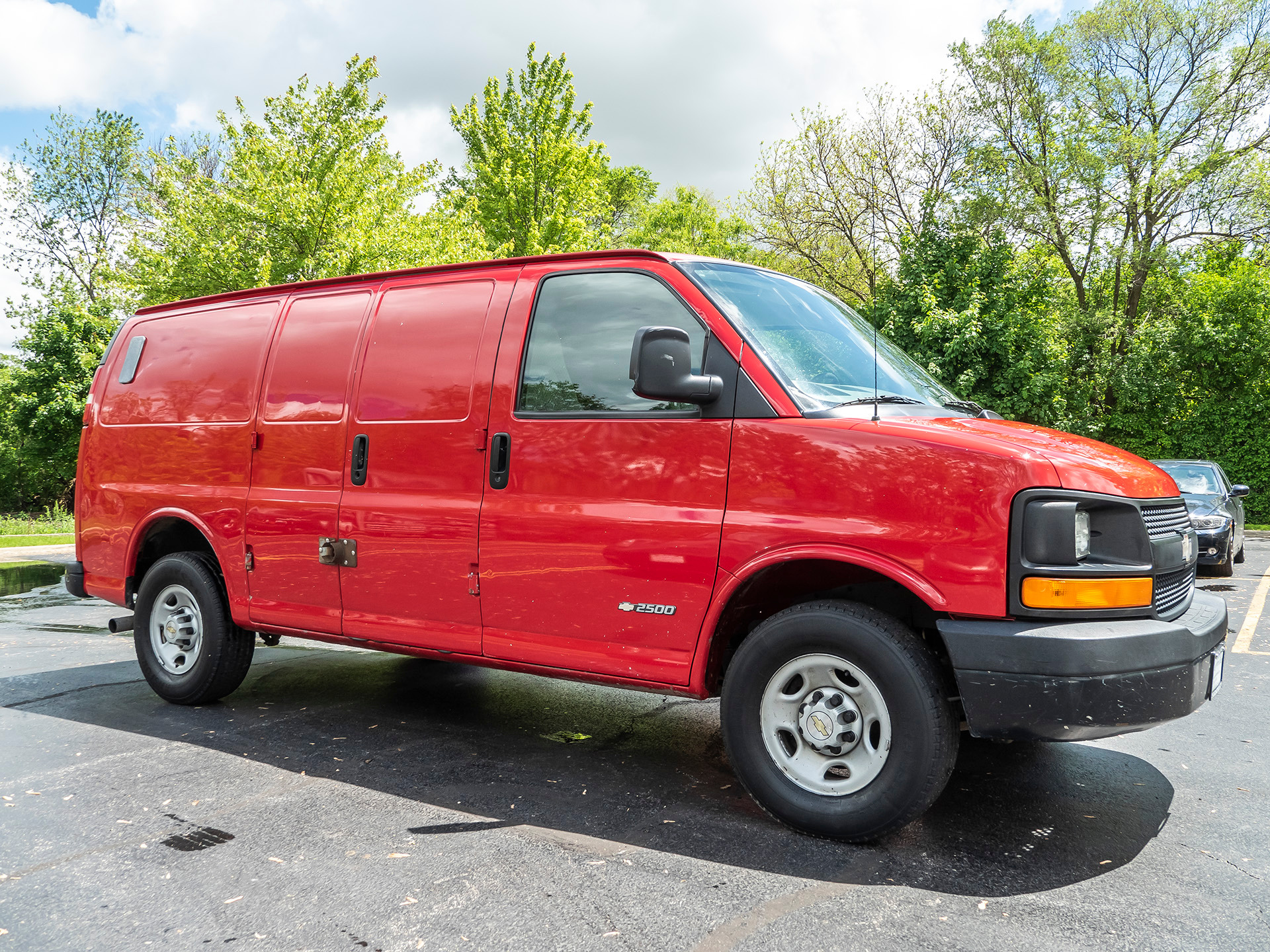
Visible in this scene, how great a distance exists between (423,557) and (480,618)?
16.6 inches

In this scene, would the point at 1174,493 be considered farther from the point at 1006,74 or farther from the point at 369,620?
the point at 1006,74

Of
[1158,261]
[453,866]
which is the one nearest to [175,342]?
[453,866]

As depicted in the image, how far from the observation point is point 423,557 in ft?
14.6

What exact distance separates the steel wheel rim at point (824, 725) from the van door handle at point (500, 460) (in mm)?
1494

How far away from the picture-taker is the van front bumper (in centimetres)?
309

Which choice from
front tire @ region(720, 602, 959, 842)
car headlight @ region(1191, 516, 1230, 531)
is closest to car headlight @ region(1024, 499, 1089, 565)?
front tire @ region(720, 602, 959, 842)

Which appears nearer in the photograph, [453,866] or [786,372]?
[453,866]

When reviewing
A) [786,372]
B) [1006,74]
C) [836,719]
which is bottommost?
[836,719]

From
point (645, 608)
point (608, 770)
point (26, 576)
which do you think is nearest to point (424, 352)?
point (645, 608)

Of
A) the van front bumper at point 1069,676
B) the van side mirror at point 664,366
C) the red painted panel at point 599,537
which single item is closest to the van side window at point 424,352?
the red painted panel at point 599,537

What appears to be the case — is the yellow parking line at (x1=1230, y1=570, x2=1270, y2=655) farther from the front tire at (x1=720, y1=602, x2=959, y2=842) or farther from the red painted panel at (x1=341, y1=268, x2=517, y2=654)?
the red painted panel at (x1=341, y1=268, x2=517, y2=654)

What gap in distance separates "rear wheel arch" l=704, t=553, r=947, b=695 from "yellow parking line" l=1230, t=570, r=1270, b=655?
16.6 feet

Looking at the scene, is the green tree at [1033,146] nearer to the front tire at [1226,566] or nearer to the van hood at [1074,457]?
the front tire at [1226,566]

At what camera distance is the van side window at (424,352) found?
445 cm
